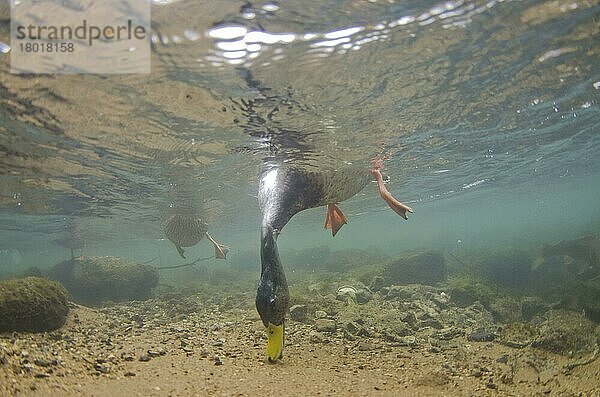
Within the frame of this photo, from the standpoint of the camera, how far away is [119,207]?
70.2ft

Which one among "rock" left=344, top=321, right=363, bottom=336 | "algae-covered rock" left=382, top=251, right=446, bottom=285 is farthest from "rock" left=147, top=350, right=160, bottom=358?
"algae-covered rock" left=382, top=251, right=446, bottom=285

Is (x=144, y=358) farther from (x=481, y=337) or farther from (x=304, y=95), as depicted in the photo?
(x=481, y=337)

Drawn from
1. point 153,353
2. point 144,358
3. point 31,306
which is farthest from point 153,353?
point 31,306

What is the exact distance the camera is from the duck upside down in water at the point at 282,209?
3.96 metres

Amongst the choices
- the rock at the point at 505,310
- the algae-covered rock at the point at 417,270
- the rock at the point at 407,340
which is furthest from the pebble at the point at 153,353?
the algae-covered rock at the point at 417,270

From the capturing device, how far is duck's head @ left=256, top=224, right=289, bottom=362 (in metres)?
3.90

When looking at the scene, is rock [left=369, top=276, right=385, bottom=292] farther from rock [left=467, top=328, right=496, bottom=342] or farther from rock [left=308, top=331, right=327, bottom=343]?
rock [left=308, top=331, right=327, bottom=343]

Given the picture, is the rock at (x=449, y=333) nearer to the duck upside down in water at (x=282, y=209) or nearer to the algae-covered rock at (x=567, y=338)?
the algae-covered rock at (x=567, y=338)

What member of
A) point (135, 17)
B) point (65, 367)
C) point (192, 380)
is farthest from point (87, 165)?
point (192, 380)

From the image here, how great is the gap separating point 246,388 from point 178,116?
22.1 ft

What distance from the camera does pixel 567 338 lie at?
20.3ft

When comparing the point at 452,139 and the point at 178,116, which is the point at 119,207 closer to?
the point at 178,116

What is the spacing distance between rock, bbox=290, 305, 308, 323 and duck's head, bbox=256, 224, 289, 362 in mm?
3670

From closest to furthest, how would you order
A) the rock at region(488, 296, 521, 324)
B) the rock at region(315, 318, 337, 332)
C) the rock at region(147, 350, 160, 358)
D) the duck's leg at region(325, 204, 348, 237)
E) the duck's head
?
the duck's head → the rock at region(147, 350, 160, 358) → the rock at region(315, 318, 337, 332) → the rock at region(488, 296, 521, 324) → the duck's leg at region(325, 204, 348, 237)
